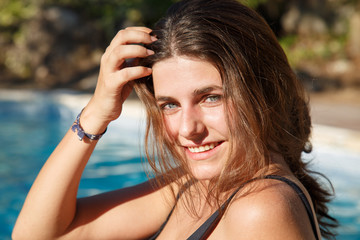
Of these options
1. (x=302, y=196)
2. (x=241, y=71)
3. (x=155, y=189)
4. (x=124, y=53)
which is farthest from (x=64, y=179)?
(x=302, y=196)

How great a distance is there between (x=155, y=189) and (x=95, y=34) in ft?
44.5

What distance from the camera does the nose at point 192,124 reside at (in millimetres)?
1721

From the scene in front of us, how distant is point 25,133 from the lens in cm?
874

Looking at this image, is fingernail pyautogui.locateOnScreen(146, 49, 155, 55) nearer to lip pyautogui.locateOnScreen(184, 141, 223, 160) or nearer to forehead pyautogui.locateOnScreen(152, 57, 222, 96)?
forehead pyautogui.locateOnScreen(152, 57, 222, 96)

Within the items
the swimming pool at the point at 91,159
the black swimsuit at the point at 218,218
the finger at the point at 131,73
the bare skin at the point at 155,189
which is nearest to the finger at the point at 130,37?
the bare skin at the point at 155,189

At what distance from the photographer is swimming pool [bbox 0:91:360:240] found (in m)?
5.18

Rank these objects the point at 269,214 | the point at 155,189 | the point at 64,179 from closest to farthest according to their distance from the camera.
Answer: the point at 269,214, the point at 64,179, the point at 155,189

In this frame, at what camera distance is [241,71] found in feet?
5.50

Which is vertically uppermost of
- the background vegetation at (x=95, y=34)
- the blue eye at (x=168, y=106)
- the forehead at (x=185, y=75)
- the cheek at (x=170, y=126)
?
the background vegetation at (x=95, y=34)

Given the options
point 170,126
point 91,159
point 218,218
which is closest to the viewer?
point 218,218

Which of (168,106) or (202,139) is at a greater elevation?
(168,106)

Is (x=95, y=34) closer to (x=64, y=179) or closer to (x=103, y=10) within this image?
Answer: (x=103, y=10)

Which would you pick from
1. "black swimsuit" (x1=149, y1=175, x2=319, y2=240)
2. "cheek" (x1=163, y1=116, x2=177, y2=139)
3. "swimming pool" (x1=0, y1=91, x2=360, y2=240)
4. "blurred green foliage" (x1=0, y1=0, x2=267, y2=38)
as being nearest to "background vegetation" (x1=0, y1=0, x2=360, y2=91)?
"blurred green foliage" (x1=0, y1=0, x2=267, y2=38)

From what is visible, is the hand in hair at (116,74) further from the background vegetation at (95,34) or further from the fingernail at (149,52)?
the background vegetation at (95,34)
